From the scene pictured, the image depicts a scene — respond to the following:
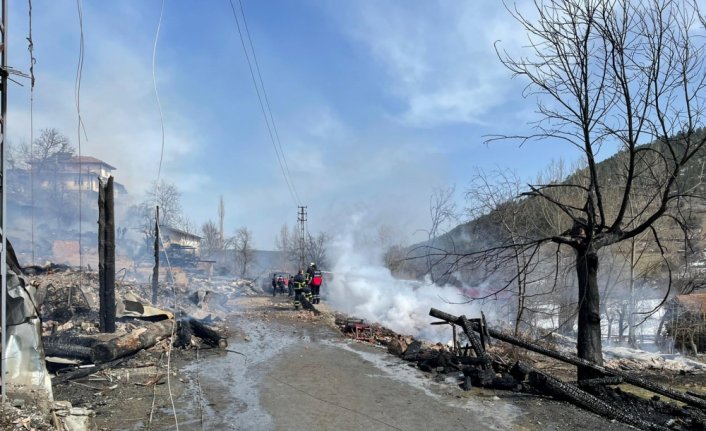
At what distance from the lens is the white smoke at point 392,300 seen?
2235 cm

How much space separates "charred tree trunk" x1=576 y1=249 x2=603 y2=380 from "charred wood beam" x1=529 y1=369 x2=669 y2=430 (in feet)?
2.83

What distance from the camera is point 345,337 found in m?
13.9

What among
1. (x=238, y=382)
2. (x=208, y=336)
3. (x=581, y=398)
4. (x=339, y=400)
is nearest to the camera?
(x=581, y=398)

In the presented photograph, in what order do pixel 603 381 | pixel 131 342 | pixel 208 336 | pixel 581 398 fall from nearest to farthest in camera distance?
pixel 581 398 < pixel 603 381 < pixel 131 342 < pixel 208 336

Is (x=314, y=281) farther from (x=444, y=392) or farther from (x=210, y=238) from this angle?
(x=210, y=238)

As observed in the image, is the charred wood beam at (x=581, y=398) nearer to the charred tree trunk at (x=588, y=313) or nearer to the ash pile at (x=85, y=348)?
the charred tree trunk at (x=588, y=313)

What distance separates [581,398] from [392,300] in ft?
57.8

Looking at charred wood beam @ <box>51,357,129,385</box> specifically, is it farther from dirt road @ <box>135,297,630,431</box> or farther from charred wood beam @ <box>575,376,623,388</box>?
charred wood beam @ <box>575,376,623,388</box>

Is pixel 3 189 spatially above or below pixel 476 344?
above

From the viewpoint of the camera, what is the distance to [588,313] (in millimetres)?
7707

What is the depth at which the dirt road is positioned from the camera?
20.2ft

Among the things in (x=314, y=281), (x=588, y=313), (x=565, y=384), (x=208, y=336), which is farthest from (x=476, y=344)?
(x=314, y=281)

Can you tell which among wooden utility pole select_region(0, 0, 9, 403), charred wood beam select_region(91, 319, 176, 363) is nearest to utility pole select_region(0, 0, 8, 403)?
wooden utility pole select_region(0, 0, 9, 403)

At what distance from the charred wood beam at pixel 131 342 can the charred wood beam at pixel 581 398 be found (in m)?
6.76
